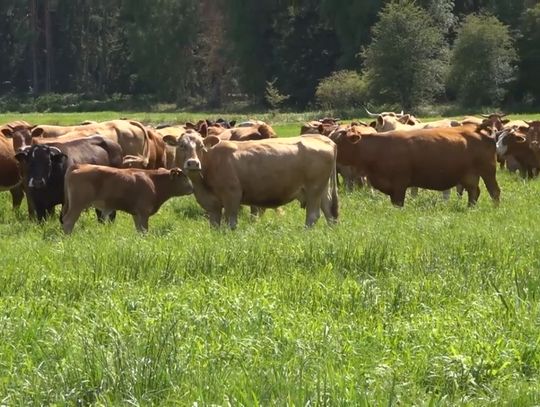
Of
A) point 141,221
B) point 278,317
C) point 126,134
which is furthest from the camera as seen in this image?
point 126,134

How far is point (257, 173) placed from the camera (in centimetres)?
1394

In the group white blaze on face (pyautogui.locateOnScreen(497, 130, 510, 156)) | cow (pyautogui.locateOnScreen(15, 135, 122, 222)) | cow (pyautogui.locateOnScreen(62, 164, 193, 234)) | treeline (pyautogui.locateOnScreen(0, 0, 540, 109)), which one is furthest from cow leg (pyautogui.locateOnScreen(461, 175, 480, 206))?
treeline (pyautogui.locateOnScreen(0, 0, 540, 109))

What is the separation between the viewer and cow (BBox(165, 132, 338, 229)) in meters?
13.8

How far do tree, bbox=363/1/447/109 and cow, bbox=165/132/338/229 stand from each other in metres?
47.1

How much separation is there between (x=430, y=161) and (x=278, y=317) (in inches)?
391

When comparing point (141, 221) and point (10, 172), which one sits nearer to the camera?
point (141, 221)

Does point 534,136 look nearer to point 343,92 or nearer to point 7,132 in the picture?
point 7,132

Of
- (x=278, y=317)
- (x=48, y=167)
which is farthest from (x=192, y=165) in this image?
(x=278, y=317)

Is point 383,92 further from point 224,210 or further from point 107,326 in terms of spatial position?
point 107,326

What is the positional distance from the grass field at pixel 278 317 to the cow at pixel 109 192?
1.58 meters

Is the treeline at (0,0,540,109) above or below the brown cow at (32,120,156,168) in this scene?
below

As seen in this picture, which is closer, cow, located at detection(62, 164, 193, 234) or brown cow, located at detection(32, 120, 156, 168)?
cow, located at detection(62, 164, 193, 234)

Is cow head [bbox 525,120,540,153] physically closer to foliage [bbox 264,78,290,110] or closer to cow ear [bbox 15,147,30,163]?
cow ear [bbox 15,147,30,163]

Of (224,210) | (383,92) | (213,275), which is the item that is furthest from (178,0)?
(213,275)
